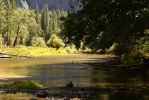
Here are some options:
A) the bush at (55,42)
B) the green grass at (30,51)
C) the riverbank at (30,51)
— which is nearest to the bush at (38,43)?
the bush at (55,42)

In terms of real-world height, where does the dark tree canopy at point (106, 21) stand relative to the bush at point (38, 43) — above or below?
below

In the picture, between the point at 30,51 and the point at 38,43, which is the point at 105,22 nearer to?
the point at 30,51

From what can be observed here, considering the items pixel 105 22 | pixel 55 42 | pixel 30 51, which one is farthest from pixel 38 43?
pixel 105 22

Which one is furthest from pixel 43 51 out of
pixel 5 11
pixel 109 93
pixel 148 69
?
pixel 109 93

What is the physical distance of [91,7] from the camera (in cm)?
2773

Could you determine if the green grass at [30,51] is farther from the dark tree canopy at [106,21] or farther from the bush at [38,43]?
the dark tree canopy at [106,21]

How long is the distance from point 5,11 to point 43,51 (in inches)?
1043

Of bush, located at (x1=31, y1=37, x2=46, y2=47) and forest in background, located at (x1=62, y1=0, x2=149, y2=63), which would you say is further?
bush, located at (x1=31, y1=37, x2=46, y2=47)

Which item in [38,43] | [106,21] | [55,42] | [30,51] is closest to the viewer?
[106,21]

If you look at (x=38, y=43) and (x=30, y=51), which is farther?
(x=38, y=43)

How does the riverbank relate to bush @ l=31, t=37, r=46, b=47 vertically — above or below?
below

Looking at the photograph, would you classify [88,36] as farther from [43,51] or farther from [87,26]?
[43,51]

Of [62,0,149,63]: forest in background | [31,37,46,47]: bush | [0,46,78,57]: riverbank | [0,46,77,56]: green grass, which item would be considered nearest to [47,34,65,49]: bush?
[0,46,78,57]: riverbank

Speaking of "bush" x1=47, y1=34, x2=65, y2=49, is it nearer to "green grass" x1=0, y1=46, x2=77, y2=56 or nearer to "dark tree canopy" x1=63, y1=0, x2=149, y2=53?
"green grass" x1=0, y1=46, x2=77, y2=56
